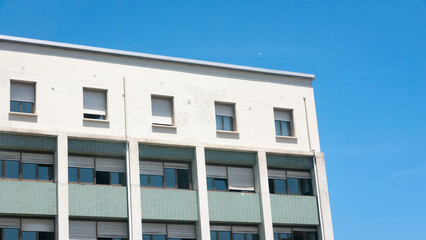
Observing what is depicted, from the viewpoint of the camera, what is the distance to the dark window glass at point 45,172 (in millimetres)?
35438

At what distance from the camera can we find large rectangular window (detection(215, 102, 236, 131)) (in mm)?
40844

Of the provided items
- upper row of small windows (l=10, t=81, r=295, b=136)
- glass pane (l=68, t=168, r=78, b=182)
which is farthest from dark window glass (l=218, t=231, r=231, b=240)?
glass pane (l=68, t=168, r=78, b=182)

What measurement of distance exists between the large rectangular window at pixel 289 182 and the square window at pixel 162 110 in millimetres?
6467

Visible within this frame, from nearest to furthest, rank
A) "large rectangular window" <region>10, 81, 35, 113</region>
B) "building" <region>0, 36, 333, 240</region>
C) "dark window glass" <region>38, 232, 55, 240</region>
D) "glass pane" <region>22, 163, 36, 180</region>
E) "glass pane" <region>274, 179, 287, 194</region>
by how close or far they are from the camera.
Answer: "dark window glass" <region>38, 232, 55, 240</region>, "glass pane" <region>22, 163, 36, 180</region>, "building" <region>0, 36, 333, 240</region>, "large rectangular window" <region>10, 81, 35, 113</region>, "glass pane" <region>274, 179, 287, 194</region>

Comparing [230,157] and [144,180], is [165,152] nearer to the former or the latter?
[144,180]

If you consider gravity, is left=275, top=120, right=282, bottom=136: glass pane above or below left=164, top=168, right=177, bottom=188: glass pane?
above

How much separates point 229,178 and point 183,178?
8.84 ft

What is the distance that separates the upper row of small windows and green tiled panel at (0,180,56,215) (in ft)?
12.5

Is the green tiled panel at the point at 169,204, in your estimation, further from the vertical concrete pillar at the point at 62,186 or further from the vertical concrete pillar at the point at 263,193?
the vertical concrete pillar at the point at 62,186

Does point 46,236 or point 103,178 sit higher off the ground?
point 103,178

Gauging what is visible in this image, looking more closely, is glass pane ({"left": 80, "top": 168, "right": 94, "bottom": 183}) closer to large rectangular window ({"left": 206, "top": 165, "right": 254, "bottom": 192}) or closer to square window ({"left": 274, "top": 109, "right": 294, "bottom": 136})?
large rectangular window ({"left": 206, "top": 165, "right": 254, "bottom": 192})

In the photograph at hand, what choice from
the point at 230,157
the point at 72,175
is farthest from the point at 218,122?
the point at 72,175

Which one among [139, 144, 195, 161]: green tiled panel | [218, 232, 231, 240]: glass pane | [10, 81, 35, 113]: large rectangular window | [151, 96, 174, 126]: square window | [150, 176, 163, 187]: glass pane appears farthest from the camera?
[151, 96, 174, 126]: square window

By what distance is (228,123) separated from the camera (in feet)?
135
